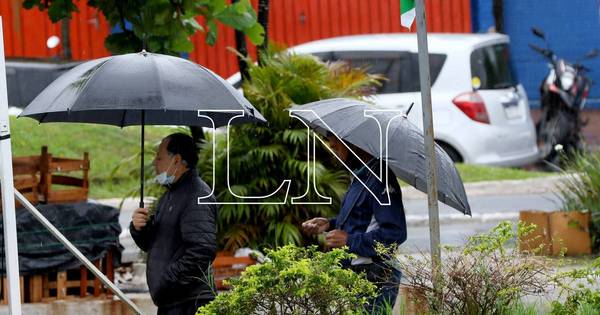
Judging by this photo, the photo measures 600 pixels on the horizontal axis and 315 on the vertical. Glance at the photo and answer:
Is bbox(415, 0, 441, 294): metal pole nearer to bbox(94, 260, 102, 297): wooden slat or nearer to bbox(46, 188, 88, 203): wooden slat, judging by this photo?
bbox(94, 260, 102, 297): wooden slat

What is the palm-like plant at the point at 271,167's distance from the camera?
31.3 feet

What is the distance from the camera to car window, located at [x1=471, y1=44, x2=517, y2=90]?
1770 centimetres

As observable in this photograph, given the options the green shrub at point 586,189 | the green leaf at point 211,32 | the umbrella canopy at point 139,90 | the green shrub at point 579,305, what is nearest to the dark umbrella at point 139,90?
the umbrella canopy at point 139,90

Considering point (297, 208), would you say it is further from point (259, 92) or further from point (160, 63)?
point (160, 63)

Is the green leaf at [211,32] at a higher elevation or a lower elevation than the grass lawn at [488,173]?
higher

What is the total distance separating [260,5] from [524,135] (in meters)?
8.20

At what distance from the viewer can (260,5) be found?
10.8 metres

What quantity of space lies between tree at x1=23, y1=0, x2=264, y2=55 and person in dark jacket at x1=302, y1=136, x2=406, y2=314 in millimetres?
2645

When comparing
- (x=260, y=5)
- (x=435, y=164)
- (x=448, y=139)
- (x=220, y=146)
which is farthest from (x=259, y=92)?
(x=448, y=139)

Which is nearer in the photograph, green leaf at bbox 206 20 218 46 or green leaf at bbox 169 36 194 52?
green leaf at bbox 169 36 194 52

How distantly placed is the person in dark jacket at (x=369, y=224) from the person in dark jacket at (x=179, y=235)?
53 cm

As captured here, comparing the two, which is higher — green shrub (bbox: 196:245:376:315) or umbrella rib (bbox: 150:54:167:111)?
umbrella rib (bbox: 150:54:167:111)

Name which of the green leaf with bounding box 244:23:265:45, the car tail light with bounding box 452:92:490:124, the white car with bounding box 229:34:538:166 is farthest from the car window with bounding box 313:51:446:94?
the green leaf with bounding box 244:23:265:45

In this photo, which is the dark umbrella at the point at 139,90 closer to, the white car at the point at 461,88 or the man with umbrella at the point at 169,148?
the man with umbrella at the point at 169,148
